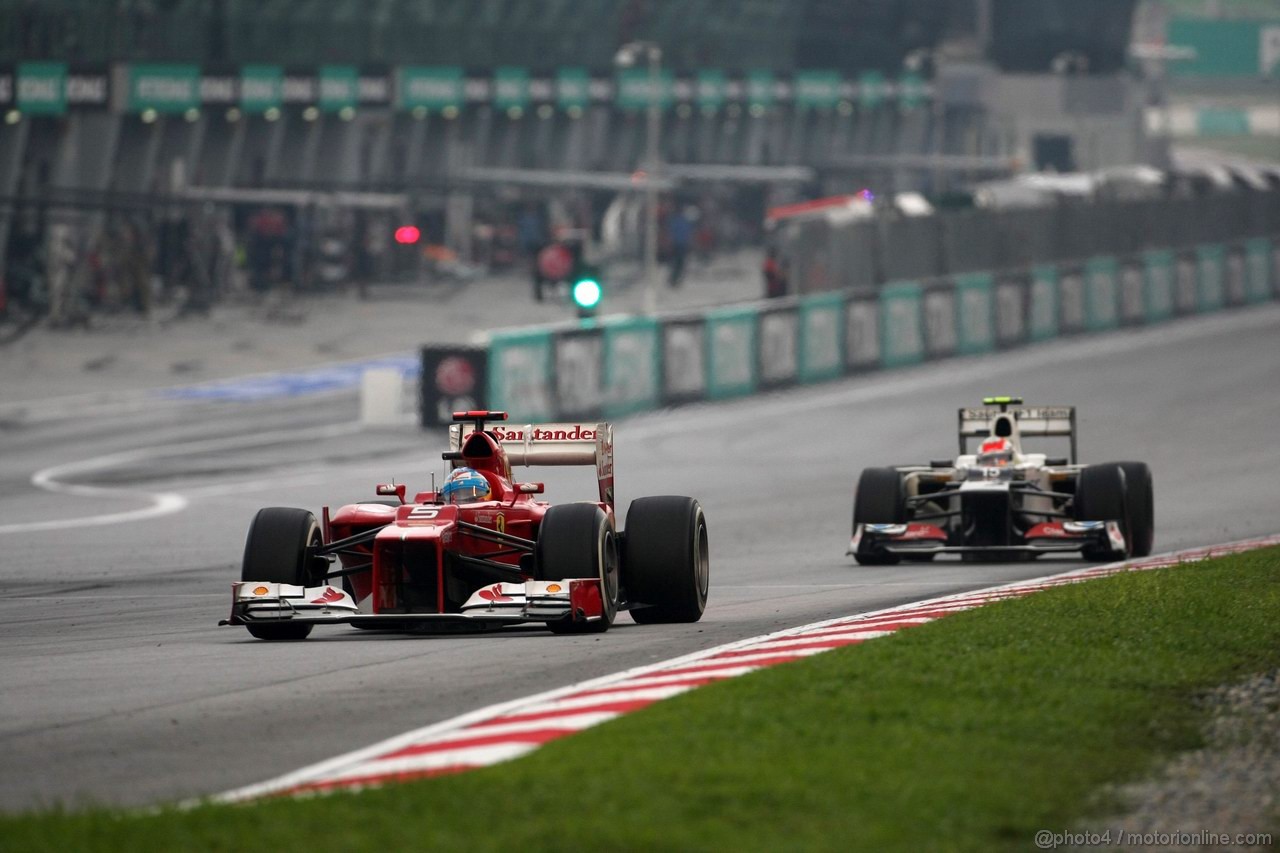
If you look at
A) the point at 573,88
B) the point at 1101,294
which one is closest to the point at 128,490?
the point at 1101,294

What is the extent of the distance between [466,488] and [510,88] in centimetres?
5860

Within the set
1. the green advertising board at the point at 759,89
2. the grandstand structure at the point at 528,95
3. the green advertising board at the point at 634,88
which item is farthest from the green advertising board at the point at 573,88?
the green advertising board at the point at 759,89

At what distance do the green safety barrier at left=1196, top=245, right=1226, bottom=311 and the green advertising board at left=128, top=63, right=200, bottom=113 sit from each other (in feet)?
87.9

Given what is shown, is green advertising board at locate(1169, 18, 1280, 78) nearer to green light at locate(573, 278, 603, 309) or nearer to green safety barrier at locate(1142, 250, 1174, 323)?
green safety barrier at locate(1142, 250, 1174, 323)

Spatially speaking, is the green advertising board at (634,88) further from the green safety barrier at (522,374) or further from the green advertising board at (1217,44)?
the green safety barrier at (522,374)

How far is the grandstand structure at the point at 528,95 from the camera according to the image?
5641cm

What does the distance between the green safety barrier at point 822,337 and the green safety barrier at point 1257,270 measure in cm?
1666

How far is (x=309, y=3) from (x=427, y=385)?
34735 mm

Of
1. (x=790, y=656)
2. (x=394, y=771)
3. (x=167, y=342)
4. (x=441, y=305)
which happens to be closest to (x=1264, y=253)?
(x=441, y=305)

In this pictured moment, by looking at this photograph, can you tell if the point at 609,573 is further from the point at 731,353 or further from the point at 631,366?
the point at 731,353

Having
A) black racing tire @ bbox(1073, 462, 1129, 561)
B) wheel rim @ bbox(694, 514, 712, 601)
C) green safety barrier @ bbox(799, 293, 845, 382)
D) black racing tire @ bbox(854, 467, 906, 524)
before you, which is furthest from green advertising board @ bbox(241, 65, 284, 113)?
wheel rim @ bbox(694, 514, 712, 601)

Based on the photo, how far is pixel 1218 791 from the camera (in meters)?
8.80

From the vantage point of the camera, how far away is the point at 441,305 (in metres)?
55.9

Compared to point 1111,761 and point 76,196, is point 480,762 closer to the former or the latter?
point 1111,761
